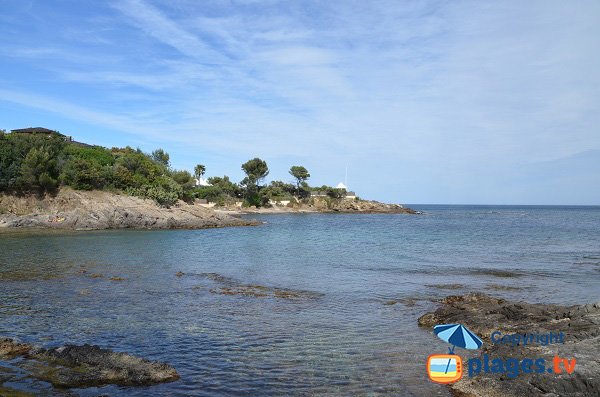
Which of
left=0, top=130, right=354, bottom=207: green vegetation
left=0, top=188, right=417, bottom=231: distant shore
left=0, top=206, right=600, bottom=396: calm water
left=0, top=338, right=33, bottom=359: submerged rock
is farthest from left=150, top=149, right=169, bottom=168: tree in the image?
left=0, top=338, right=33, bottom=359: submerged rock

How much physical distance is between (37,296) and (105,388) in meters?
11.2

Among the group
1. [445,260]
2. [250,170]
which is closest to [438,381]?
[445,260]

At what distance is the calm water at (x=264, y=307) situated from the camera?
34.7 feet

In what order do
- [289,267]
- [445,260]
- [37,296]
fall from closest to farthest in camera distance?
[37,296]
[289,267]
[445,260]

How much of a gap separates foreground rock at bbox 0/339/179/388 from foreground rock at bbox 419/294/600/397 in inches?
270

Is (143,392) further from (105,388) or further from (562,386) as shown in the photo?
(562,386)

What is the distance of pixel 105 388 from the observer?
31.0 ft

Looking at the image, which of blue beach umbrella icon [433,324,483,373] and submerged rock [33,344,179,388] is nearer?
blue beach umbrella icon [433,324,483,373]

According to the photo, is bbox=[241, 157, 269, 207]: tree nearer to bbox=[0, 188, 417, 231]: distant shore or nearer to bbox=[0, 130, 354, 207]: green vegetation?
bbox=[0, 130, 354, 207]: green vegetation

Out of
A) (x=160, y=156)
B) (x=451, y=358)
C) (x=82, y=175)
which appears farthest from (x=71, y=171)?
(x=451, y=358)

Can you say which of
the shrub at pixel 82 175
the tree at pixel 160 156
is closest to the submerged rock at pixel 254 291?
the shrub at pixel 82 175

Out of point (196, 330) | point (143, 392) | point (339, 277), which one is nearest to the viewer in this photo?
point (143, 392)

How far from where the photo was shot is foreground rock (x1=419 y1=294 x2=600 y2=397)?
338 inches

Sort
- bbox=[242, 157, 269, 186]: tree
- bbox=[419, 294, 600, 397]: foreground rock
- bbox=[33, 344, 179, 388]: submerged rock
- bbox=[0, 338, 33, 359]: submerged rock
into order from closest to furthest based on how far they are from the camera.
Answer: bbox=[419, 294, 600, 397]: foreground rock, bbox=[33, 344, 179, 388]: submerged rock, bbox=[0, 338, 33, 359]: submerged rock, bbox=[242, 157, 269, 186]: tree
